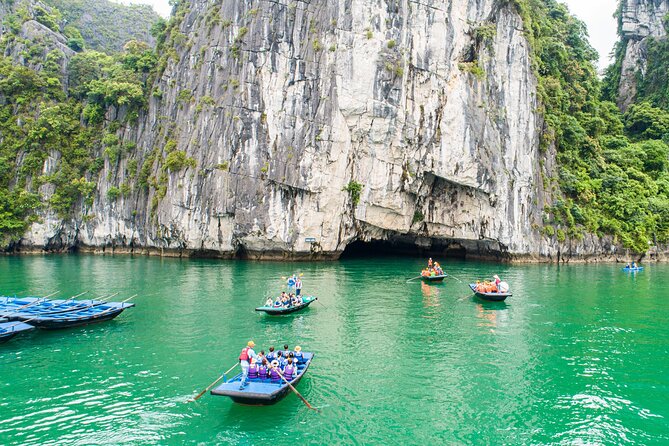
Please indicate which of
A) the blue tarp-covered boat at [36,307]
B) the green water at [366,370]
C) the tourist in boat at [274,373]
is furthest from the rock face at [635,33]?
the blue tarp-covered boat at [36,307]

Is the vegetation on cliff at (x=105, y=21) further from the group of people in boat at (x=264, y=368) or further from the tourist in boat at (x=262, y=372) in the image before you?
the tourist in boat at (x=262, y=372)

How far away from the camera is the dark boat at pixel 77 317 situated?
17.2 metres

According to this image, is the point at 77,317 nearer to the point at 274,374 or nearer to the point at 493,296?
the point at 274,374

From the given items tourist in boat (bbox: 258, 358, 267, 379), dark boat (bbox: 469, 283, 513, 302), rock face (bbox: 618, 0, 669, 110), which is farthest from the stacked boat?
rock face (bbox: 618, 0, 669, 110)

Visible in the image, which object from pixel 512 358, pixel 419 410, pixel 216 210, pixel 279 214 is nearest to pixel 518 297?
pixel 512 358

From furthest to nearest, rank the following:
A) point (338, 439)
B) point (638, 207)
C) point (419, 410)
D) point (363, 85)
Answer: point (638, 207) < point (363, 85) < point (419, 410) < point (338, 439)

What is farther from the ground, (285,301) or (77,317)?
(285,301)

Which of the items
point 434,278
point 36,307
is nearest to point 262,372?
point 36,307

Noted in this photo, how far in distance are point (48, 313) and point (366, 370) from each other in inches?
500

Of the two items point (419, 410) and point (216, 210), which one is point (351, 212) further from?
point (419, 410)

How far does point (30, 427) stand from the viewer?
33.4 ft

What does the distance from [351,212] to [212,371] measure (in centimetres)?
2591

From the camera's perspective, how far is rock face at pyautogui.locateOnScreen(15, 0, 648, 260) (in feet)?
120

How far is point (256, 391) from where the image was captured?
10836 mm
